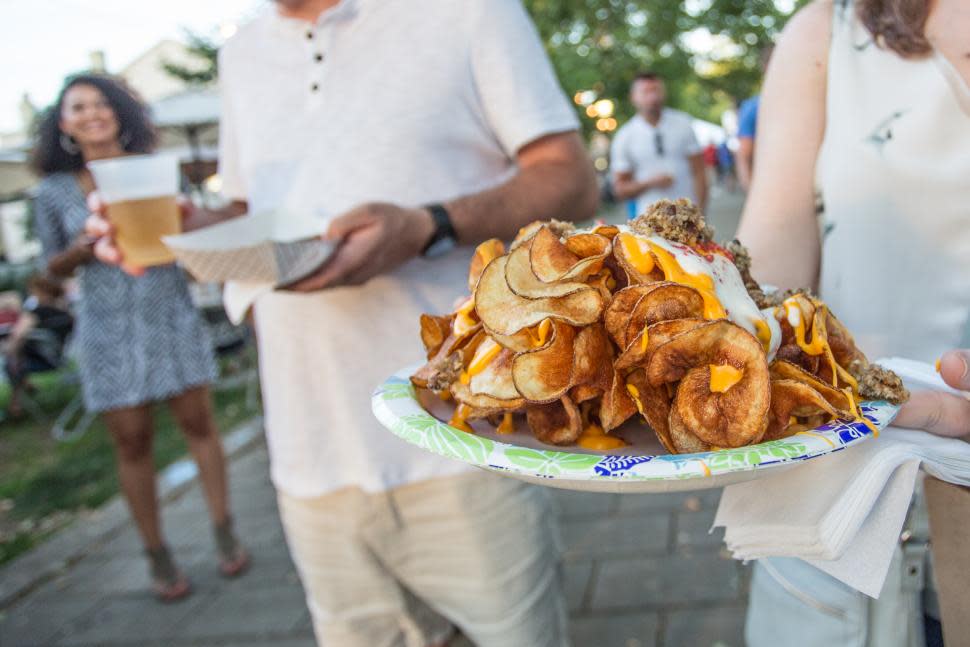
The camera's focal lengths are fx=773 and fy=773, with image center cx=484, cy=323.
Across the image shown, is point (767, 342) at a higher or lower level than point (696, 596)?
higher

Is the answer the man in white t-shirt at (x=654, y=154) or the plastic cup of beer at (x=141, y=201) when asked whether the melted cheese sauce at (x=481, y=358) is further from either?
the man in white t-shirt at (x=654, y=154)

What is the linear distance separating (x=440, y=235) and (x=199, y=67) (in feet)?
46.1

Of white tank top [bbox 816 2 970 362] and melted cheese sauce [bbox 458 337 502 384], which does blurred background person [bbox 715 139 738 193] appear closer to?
white tank top [bbox 816 2 970 362]

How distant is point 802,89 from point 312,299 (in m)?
1.20

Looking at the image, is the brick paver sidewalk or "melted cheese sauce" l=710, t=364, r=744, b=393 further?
the brick paver sidewalk

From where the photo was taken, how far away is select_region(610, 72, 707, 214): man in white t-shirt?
6520mm

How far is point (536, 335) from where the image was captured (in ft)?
3.17

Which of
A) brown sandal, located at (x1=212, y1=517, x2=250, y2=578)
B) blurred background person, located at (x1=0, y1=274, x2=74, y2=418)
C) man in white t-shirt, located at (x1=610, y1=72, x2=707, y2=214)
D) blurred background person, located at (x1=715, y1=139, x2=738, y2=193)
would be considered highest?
man in white t-shirt, located at (x1=610, y1=72, x2=707, y2=214)

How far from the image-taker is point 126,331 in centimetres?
386

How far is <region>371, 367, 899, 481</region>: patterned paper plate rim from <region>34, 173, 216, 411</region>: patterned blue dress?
10.3 feet

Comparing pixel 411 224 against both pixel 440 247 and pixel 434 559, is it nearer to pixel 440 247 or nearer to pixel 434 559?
pixel 440 247

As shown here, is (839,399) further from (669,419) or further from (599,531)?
(599,531)

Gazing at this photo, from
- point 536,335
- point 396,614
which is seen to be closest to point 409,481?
point 396,614

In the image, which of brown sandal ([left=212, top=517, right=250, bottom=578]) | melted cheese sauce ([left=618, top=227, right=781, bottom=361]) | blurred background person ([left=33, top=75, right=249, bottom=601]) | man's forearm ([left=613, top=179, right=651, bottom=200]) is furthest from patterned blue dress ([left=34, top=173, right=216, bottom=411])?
man's forearm ([left=613, top=179, right=651, bottom=200])
